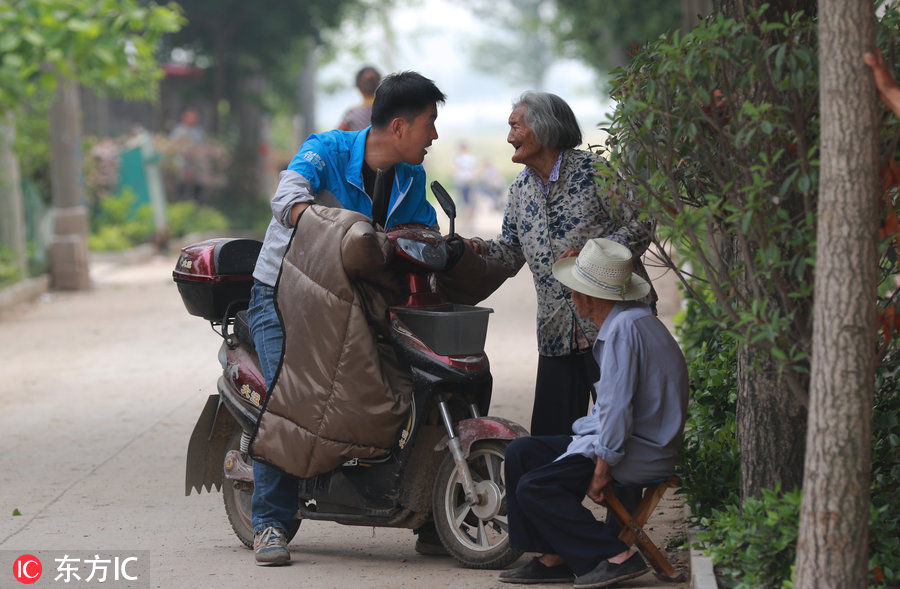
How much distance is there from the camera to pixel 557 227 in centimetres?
523

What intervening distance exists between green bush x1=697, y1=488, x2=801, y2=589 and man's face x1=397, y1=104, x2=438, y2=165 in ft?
6.04

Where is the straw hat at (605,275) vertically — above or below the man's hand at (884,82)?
below

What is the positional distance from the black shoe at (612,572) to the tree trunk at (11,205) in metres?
13.0

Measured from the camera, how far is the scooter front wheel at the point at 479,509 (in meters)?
4.88

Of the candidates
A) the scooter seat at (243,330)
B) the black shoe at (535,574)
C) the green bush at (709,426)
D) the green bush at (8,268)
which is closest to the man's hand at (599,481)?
the black shoe at (535,574)

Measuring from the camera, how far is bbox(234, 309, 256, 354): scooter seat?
5434mm

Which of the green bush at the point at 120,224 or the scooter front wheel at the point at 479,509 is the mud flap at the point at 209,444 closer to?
the scooter front wheel at the point at 479,509

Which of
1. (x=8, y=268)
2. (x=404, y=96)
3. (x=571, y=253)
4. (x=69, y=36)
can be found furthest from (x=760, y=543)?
(x=8, y=268)

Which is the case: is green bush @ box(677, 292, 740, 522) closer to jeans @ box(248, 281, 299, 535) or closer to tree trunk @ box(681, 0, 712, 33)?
jeans @ box(248, 281, 299, 535)

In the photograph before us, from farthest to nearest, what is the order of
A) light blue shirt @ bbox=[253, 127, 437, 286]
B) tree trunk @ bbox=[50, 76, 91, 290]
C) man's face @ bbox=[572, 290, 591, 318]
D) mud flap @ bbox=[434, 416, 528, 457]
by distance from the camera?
tree trunk @ bbox=[50, 76, 91, 290] → light blue shirt @ bbox=[253, 127, 437, 286] → mud flap @ bbox=[434, 416, 528, 457] → man's face @ bbox=[572, 290, 591, 318]

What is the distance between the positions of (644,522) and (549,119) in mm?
1641

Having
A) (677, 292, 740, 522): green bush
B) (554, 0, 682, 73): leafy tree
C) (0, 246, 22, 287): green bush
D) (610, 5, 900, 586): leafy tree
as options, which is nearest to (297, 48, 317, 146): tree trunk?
(554, 0, 682, 73): leafy tree

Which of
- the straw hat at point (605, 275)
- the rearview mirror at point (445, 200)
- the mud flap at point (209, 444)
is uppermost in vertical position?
the rearview mirror at point (445, 200)

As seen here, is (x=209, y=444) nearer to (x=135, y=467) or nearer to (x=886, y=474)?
(x=135, y=467)
